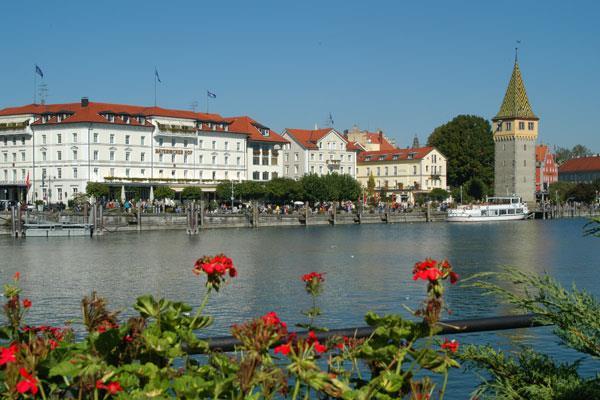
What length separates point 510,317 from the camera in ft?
12.1

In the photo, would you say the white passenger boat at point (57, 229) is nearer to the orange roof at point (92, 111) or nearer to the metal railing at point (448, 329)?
the orange roof at point (92, 111)

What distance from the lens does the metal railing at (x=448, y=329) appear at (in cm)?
326

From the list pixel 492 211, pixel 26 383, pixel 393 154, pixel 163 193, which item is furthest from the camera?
pixel 393 154

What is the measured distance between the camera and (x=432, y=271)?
9.25 ft

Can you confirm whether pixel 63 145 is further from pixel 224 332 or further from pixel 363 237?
pixel 224 332

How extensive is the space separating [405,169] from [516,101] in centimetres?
1748

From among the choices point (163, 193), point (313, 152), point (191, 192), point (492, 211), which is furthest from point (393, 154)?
point (163, 193)

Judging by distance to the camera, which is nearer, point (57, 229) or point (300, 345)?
point (300, 345)

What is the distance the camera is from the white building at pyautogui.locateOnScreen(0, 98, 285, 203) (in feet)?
274

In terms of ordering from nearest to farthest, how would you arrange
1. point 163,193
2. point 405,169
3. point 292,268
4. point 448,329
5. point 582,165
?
point 448,329
point 292,268
point 163,193
point 405,169
point 582,165

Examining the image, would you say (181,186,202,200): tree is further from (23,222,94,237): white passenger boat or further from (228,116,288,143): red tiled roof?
(23,222,94,237): white passenger boat

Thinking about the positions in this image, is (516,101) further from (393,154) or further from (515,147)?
(393,154)

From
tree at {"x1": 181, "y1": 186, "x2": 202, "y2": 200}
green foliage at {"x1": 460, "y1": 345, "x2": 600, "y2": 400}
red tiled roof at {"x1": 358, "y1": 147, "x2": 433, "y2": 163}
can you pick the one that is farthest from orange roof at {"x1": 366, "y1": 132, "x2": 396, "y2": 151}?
green foliage at {"x1": 460, "y1": 345, "x2": 600, "y2": 400}

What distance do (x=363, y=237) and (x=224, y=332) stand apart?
4185cm
